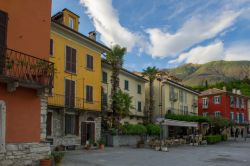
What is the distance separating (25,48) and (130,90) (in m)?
26.9

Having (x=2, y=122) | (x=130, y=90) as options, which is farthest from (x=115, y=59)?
(x=2, y=122)

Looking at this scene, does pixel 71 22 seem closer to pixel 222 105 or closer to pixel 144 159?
pixel 144 159

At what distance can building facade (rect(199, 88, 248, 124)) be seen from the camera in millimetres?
61656

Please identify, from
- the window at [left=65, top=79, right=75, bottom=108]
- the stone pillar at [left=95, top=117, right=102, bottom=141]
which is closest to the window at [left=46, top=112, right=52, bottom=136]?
the window at [left=65, top=79, right=75, bottom=108]

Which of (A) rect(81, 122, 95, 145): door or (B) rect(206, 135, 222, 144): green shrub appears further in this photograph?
(B) rect(206, 135, 222, 144): green shrub

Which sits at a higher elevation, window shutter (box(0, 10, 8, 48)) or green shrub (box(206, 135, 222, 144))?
window shutter (box(0, 10, 8, 48))

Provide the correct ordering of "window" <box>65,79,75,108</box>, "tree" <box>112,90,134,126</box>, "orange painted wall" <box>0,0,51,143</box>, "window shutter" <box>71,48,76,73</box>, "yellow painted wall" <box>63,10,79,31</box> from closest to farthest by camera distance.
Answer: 1. "orange painted wall" <box>0,0,51,143</box>
2. "window" <box>65,79,75,108</box>
3. "window shutter" <box>71,48,76,73</box>
4. "yellow painted wall" <box>63,10,79,31</box>
5. "tree" <box>112,90,134,126</box>

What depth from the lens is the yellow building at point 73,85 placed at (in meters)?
24.9

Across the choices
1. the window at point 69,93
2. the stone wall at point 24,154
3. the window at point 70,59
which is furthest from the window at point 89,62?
the stone wall at point 24,154

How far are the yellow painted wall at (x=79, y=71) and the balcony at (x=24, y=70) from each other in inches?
405

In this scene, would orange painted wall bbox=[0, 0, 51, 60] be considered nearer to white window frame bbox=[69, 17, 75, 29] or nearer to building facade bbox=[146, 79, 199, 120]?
white window frame bbox=[69, 17, 75, 29]

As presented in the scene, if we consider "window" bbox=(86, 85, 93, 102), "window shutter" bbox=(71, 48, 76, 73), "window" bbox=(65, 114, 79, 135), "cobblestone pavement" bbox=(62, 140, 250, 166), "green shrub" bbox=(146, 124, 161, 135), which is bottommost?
"cobblestone pavement" bbox=(62, 140, 250, 166)

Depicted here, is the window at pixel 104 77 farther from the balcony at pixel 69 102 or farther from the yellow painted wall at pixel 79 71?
the balcony at pixel 69 102

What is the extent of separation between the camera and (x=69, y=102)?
26422 mm
